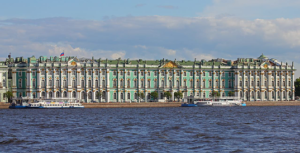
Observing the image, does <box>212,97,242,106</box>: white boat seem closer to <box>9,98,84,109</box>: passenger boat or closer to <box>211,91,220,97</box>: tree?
<box>211,91,220,97</box>: tree

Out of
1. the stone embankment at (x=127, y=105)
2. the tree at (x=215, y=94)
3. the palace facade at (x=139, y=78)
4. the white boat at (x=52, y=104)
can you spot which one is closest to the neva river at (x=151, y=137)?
the white boat at (x=52, y=104)

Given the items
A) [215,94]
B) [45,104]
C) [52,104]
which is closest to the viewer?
[45,104]

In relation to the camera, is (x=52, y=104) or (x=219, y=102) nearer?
(x=52, y=104)

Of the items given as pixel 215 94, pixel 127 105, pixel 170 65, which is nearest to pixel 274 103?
pixel 215 94

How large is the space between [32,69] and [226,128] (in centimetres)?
5250

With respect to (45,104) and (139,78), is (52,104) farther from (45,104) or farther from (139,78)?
(139,78)

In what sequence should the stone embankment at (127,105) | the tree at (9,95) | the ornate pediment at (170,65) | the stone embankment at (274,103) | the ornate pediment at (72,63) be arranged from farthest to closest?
the ornate pediment at (170,65) < the stone embankment at (274,103) < the ornate pediment at (72,63) < the tree at (9,95) < the stone embankment at (127,105)

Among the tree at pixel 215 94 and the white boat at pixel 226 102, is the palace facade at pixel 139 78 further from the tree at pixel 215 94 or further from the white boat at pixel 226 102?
the white boat at pixel 226 102

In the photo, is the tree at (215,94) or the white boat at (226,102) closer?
the white boat at (226,102)

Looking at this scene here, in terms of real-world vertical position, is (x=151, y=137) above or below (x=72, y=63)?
below

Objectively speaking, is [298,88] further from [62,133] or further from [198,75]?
[62,133]

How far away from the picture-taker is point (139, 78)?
90.6 meters

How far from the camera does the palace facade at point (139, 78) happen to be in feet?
284

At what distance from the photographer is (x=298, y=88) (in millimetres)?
103938
